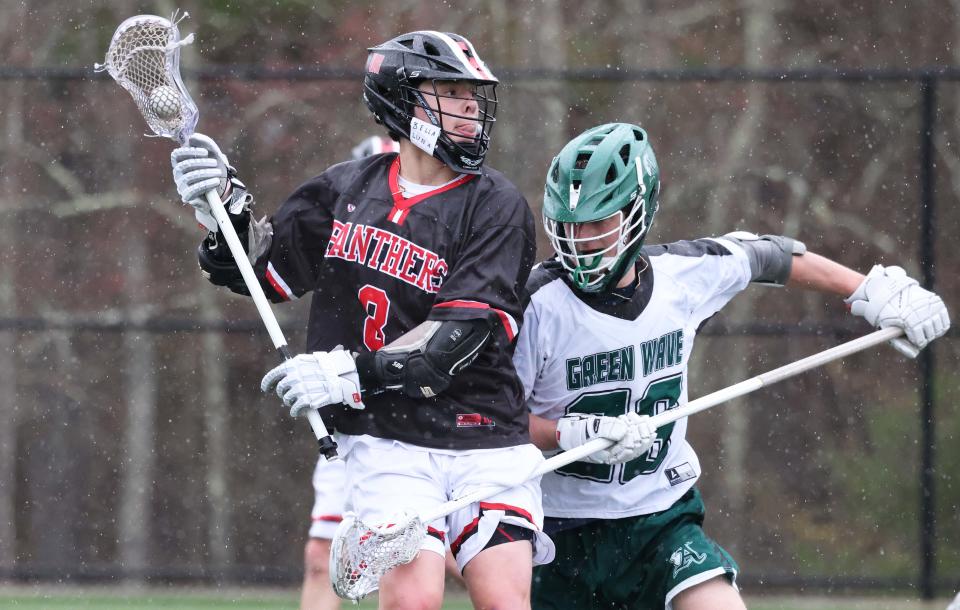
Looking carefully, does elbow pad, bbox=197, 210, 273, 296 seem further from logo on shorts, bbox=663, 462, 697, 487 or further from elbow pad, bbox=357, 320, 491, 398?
logo on shorts, bbox=663, 462, 697, 487

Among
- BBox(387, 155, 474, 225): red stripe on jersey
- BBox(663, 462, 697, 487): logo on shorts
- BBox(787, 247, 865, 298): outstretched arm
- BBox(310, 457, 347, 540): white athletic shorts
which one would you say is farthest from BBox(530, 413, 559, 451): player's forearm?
BBox(310, 457, 347, 540): white athletic shorts

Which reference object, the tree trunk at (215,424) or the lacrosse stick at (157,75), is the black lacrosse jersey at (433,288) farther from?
the tree trunk at (215,424)

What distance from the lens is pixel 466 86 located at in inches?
160

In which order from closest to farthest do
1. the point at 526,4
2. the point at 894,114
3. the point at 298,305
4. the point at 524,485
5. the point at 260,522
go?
1. the point at 524,485
2. the point at 298,305
3. the point at 260,522
4. the point at 894,114
5. the point at 526,4

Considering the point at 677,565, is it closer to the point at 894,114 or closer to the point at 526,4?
the point at 894,114

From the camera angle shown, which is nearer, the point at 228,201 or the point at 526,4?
the point at 228,201

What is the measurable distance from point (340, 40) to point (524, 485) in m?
9.45

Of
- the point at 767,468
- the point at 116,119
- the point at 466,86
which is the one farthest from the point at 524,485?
the point at 116,119

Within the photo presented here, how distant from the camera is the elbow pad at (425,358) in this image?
373cm

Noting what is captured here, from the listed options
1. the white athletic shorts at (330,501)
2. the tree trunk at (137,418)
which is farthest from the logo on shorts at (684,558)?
the tree trunk at (137,418)

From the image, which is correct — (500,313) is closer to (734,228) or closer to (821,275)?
(821,275)

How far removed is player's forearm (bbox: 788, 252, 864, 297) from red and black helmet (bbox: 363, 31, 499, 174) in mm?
1151

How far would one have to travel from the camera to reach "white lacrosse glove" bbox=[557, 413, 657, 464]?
3.94 metres

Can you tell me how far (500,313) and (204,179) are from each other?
37.0 inches
